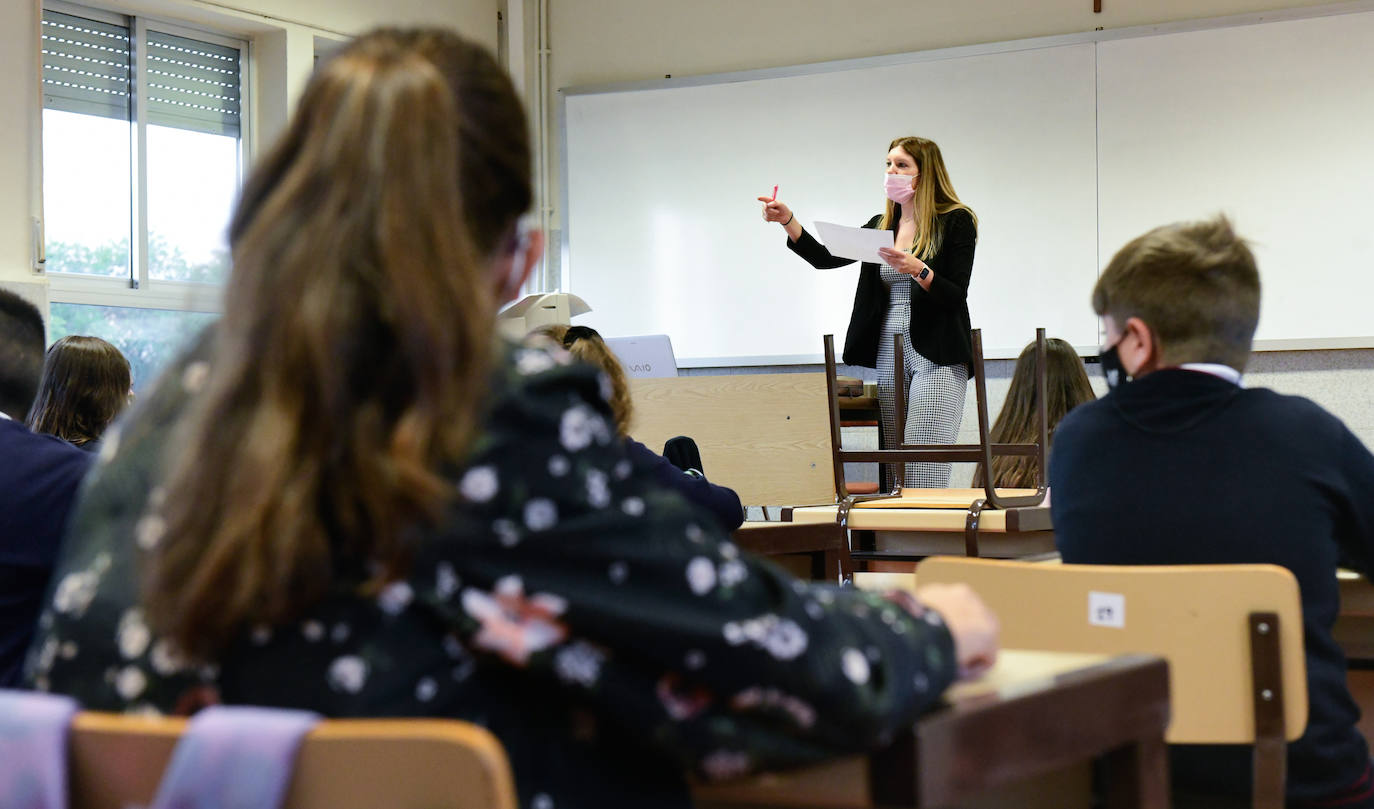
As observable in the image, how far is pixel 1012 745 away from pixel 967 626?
0.08 meters

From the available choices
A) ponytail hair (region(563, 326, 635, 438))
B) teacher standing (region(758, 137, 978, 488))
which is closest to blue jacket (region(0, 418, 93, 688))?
ponytail hair (region(563, 326, 635, 438))

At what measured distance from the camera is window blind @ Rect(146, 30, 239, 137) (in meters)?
5.69

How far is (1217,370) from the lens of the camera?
155 cm

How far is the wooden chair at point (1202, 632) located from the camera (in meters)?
1.26

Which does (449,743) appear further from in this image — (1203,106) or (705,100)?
(705,100)

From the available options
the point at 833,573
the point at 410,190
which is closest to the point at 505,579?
the point at 410,190

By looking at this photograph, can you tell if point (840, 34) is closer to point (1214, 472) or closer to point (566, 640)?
point (1214, 472)

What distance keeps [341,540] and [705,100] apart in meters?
6.04

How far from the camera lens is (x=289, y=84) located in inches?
234

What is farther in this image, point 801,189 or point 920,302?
point 801,189

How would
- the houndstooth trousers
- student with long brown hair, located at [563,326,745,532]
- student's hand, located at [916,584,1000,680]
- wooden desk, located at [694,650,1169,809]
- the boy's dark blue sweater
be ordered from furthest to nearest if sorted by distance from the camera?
the houndstooth trousers → student with long brown hair, located at [563,326,745,532] → the boy's dark blue sweater → student's hand, located at [916,584,1000,680] → wooden desk, located at [694,650,1169,809]

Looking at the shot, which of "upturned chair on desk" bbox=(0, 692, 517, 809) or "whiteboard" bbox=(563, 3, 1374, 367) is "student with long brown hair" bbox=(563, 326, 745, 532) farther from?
"whiteboard" bbox=(563, 3, 1374, 367)

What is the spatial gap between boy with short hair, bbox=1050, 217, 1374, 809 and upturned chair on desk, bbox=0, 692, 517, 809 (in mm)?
1043

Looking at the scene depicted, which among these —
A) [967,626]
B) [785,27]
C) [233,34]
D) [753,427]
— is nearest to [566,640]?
[967,626]
